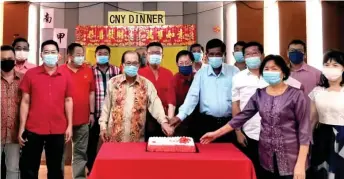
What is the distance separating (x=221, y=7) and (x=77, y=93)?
3.64m

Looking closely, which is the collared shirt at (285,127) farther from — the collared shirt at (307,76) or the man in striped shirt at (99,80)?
the man in striped shirt at (99,80)

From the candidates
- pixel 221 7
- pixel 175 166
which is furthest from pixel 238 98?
pixel 221 7

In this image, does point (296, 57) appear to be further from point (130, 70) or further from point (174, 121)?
A: point (130, 70)

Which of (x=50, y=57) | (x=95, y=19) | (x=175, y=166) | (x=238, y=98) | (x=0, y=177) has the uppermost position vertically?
(x=95, y=19)

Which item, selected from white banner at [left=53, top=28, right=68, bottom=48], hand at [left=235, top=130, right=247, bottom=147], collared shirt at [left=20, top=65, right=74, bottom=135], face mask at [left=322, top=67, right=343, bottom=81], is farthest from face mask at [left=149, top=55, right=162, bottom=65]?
white banner at [left=53, top=28, right=68, bottom=48]

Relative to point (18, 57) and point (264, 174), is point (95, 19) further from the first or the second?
point (264, 174)

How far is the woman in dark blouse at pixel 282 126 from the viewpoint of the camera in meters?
2.18

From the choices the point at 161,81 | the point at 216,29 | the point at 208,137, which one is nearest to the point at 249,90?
the point at 208,137

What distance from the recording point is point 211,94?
3064 mm

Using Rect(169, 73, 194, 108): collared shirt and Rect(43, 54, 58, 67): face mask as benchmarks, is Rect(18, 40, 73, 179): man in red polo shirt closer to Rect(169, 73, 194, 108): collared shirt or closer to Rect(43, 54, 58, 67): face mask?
Rect(43, 54, 58, 67): face mask

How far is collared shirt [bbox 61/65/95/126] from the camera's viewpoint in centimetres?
355

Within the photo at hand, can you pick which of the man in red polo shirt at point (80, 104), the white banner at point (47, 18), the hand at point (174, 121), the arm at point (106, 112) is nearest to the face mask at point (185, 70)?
the hand at point (174, 121)

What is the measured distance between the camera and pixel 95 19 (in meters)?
6.44

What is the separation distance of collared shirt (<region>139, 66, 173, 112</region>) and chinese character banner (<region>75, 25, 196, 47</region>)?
9.60 ft
